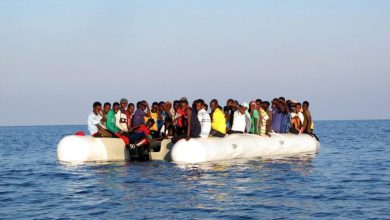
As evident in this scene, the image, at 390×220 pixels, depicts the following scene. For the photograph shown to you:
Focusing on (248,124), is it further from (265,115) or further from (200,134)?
(200,134)

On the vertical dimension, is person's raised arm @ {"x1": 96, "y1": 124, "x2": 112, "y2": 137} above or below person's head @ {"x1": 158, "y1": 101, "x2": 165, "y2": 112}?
below

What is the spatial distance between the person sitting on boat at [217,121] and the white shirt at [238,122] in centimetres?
127

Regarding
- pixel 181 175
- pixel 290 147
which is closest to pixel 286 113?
pixel 290 147

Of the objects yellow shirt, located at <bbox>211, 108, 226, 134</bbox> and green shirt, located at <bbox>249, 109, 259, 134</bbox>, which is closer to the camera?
yellow shirt, located at <bbox>211, 108, 226, 134</bbox>

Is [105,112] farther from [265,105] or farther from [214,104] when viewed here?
[265,105]

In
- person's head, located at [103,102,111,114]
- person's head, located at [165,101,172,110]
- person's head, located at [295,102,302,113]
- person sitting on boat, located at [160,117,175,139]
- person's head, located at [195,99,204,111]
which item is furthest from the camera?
person's head, located at [295,102,302,113]

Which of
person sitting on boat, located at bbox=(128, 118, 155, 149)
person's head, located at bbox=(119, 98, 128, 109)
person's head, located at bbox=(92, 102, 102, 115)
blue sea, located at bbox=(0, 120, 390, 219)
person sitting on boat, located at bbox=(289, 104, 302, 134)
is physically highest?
person's head, located at bbox=(119, 98, 128, 109)

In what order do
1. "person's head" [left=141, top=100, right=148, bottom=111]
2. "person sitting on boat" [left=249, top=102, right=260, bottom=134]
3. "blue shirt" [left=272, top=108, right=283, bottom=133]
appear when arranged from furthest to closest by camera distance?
1. "blue shirt" [left=272, top=108, right=283, bottom=133]
2. "person sitting on boat" [left=249, top=102, right=260, bottom=134]
3. "person's head" [left=141, top=100, right=148, bottom=111]

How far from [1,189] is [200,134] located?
625 centimetres

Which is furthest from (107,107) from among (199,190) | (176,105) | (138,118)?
(199,190)

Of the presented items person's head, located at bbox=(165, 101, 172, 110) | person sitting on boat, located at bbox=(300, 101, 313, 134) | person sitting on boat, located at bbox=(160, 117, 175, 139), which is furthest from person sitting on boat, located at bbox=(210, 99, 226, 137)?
person sitting on boat, located at bbox=(300, 101, 313, 134)

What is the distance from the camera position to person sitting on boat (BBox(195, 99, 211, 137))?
17.9 metres

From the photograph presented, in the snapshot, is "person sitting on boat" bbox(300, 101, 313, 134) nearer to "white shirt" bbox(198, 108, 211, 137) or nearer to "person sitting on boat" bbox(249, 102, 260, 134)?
"person sitting on boat" bbox(249, 102, 260, 134)

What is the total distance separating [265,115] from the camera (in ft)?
69.6
